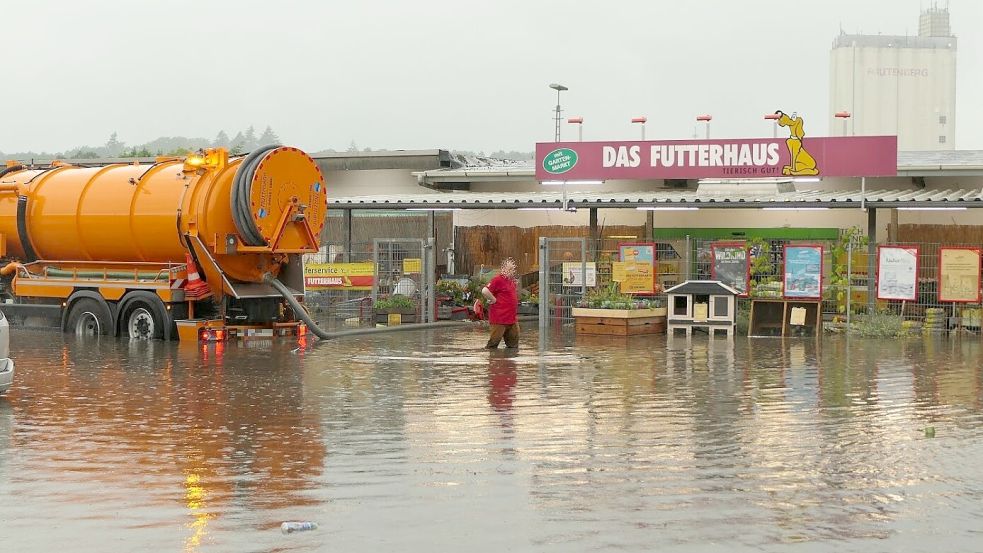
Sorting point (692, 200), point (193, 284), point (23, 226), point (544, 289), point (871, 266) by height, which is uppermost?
point (692, 200)

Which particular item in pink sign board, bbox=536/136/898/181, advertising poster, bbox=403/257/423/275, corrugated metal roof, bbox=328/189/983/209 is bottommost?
advertising poster, bbox=403/257/423/275

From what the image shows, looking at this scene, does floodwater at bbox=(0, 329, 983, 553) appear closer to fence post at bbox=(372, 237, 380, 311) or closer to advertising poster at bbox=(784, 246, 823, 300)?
advertising poster at bbox=(784, 246, 823, 300)

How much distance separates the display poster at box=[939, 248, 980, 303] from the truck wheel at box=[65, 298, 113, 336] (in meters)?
16.5

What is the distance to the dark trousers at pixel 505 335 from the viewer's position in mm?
20797

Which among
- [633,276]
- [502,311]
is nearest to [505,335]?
[502,311]

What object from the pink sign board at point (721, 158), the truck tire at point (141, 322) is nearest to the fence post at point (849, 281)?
the pink sign board at point (721, 158)

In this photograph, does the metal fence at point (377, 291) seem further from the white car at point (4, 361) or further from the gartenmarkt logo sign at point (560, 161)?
the white car at point (4, 361)

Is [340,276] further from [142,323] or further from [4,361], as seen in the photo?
[4,361]

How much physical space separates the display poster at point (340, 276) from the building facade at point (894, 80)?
119332 millimetres

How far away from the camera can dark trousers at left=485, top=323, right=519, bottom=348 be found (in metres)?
20.8

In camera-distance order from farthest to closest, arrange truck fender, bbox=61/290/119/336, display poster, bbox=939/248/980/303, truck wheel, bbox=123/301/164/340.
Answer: display poster, bbox=939/248/980/303, truck fender, bbox=61/290/119/336, truck wheel, bbox=123/301/164/340

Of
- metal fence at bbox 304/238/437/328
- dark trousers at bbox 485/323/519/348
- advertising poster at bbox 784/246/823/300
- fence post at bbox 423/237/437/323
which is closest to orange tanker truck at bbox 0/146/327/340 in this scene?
dark trousers at bbox 485/323/519/348

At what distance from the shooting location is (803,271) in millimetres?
25031

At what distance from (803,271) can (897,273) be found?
184 centimetres
